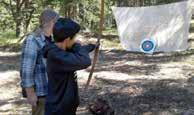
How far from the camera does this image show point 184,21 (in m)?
15.3

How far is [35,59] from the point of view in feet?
14.3

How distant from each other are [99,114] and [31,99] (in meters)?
0.75

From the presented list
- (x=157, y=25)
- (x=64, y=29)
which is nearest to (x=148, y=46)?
(x=157, y=25)

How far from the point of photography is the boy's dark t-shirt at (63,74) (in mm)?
3500

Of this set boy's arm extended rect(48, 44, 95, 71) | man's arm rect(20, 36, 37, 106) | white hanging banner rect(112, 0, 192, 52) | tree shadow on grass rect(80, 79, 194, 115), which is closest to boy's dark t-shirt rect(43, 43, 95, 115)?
boy's arm extended rect(48, 44, 95, 71)

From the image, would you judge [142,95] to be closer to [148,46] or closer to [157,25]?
[148,46]

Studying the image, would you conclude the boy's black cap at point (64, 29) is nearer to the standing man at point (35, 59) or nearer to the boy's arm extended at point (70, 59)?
the boy's arm extended at point (70, 59)

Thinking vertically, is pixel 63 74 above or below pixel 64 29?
below

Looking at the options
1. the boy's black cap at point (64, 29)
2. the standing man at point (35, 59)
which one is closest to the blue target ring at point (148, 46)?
the standing man at point (35, 59)

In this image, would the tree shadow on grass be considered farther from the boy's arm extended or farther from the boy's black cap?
the boy's black cap

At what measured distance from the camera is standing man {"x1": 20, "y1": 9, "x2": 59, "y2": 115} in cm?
430

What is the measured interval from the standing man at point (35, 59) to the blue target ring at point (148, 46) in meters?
11.1

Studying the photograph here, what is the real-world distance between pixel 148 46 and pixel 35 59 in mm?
11427

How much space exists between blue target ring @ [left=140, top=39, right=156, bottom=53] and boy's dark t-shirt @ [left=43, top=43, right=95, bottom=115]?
11821 millimetres
